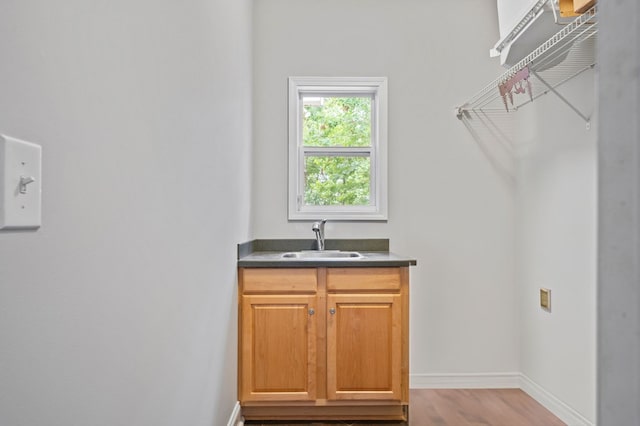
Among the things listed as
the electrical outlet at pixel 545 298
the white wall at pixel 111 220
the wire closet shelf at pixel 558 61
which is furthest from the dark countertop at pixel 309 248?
the wire closet shelf at pixel 558 61

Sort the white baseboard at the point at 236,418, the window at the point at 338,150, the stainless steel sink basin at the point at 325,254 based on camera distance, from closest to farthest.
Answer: the white baseboard at the point at 236,418 < the stainless steel sink basin at the point at 325,254 < the window at the point at 338,150

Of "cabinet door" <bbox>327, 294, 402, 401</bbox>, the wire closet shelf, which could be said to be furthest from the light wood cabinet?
the wire closet shelf

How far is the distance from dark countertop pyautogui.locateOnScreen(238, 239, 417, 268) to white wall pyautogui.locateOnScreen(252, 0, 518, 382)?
0.20 ft

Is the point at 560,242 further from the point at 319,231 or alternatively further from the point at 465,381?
the point at 319,231

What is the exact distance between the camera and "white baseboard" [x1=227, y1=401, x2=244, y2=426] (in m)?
2.25

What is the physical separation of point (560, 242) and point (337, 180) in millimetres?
1412

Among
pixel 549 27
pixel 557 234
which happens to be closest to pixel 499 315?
pixel 557 234

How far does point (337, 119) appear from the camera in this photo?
3.22 metres

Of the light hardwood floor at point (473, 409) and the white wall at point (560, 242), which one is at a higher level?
the white wall at point (560, 242)

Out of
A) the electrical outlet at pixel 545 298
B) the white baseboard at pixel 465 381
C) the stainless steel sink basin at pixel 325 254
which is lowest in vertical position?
the white baseboard at pixel 465 381

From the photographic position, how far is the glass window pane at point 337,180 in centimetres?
321

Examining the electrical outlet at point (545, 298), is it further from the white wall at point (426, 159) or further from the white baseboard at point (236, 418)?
the white baseboard at point (236, 418)

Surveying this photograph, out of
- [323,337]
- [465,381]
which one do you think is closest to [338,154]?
[323,337]

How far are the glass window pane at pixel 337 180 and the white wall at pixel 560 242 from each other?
101 cm
